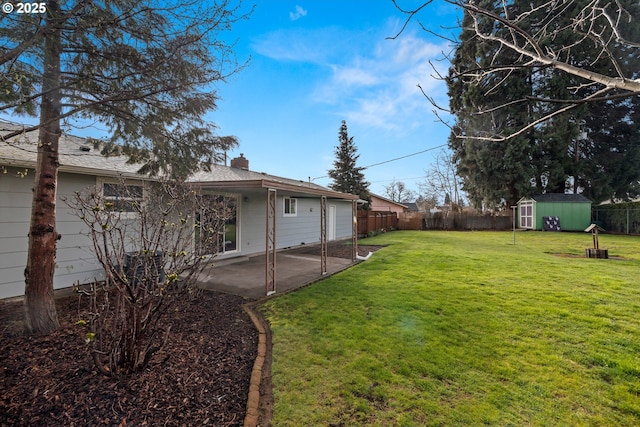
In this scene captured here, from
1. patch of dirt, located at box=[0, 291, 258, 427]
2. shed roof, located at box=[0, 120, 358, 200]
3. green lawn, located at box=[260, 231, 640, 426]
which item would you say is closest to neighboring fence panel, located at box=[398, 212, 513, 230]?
green lawn, located at box=[260, 231, 640, 426]

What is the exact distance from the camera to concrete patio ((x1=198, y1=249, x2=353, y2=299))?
19.6 feet

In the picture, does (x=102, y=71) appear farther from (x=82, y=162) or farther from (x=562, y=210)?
(x=562, y=210)

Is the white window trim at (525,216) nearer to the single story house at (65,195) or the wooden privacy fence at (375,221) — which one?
the wooden privacy fence at (375,221)

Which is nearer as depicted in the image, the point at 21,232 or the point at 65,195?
the point at 21,232

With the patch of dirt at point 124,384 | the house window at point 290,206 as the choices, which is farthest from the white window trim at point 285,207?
the patch of dirt at point 124,384

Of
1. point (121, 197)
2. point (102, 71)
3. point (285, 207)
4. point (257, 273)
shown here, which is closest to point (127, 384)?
point (121, 197)

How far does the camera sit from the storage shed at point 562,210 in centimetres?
1902

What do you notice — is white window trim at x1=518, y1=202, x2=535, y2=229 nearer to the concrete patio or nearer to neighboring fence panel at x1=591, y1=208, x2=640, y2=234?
neighboring fence panel at x1=591, y1=208, x2=640, y2=234

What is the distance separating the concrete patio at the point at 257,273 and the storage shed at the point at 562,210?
1833 centimetres

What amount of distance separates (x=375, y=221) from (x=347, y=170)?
6417 mm

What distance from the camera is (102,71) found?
3713 mm

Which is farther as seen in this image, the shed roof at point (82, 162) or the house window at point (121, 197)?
the shed roof at point (82, 162)

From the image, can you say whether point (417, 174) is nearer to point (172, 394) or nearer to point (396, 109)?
point (396, 109)

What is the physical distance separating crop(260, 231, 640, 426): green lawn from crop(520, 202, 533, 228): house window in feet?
55.5
